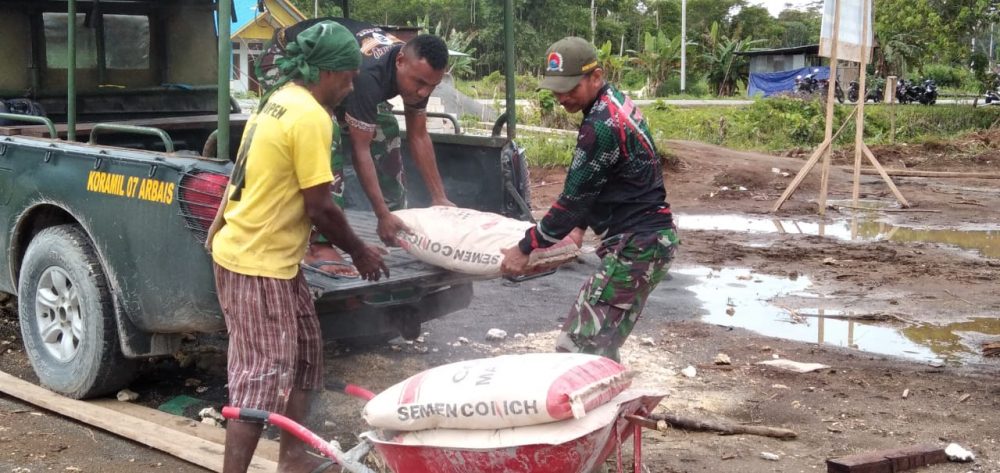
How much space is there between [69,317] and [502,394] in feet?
10.0

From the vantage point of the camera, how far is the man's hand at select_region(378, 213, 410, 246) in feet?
16.0

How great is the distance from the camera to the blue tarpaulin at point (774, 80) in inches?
1624

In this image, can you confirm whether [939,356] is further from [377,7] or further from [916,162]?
[377,7]

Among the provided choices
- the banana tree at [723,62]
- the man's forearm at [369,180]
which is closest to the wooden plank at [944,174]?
the man's forearm at [369,180]

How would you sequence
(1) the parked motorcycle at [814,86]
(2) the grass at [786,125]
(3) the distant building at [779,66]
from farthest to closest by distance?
1. (3) the distant building at [779,66]
2. (1) the parked motorcycle at [814,86]
3. (2) the grass at [786,125]

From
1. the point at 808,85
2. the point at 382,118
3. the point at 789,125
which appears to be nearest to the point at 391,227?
the point at 382,118

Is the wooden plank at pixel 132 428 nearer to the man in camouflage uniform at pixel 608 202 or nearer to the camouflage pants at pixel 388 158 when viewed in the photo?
the man in camouflage uniform at pixel 608 202

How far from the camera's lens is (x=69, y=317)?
16.7 feet

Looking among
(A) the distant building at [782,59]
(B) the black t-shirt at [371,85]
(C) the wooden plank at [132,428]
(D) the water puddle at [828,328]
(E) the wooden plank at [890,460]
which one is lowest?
(D) the water puddle at [828,328]

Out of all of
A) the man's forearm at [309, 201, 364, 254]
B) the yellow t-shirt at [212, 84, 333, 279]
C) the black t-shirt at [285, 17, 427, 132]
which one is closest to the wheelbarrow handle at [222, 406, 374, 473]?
the yellow t-shirt at [212, 84, 333, 279]

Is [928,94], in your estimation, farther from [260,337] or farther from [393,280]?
[260,337]

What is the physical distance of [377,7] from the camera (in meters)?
44.6

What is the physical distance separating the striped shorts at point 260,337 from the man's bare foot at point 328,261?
798 mm

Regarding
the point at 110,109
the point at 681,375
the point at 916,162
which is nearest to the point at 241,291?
the point at 681,375
